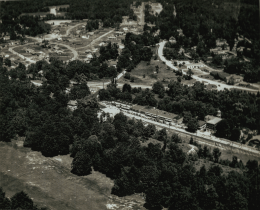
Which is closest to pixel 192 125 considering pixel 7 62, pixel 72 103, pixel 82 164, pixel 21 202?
pixel 82 164

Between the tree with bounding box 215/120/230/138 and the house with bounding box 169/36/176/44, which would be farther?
the house with bounding box 169/36/176/44

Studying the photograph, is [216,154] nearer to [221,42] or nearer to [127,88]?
[127,88]

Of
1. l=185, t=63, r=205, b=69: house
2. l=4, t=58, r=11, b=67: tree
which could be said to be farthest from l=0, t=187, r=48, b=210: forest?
l=185, t=63, r=205, b=69: house

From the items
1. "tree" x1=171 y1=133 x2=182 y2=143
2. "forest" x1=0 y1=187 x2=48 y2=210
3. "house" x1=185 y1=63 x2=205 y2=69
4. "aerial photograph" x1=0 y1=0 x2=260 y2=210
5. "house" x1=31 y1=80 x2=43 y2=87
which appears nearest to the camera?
"forest" x1=0 y1=187 x2=48 y2=210

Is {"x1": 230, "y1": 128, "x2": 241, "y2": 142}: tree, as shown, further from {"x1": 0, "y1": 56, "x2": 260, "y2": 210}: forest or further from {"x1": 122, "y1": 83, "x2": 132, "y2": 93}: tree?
{"x1": 122, "y1": 83, "x2": 132, "y2": 93}: tree

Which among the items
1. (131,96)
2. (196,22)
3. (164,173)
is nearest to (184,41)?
(196,22)

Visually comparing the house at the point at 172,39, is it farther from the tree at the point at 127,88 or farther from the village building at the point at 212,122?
the village building at the point at 212,122
